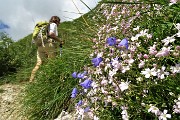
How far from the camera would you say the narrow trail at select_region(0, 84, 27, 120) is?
7785 mm

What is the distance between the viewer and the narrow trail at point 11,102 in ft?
25.5

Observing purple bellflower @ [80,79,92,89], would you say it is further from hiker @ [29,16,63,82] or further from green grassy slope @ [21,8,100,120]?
hiker @ [29,16,63,82]

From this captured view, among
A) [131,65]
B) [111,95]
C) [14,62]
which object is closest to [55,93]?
[111,95]

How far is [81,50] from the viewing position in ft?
21.9

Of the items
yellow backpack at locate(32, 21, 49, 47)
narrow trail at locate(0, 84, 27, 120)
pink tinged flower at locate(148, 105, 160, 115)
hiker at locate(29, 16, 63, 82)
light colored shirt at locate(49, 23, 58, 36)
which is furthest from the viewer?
yellow backpack at locate(32, 21, 49, 47)

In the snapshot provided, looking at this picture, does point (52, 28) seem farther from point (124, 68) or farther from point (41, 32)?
point (124, 68)

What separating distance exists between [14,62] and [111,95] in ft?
35.5

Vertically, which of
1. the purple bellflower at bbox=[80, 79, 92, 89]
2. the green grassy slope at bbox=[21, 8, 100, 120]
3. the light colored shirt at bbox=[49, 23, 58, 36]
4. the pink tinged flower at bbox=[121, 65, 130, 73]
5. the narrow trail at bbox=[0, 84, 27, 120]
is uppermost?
the light colored shirt at bbox=[49, 23, 58, 36]

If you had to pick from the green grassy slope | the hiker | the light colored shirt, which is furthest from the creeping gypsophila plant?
the light colored shirt

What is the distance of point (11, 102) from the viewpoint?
891 centimetres

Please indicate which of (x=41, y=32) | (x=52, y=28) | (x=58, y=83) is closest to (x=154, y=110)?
(x=58, y=83)

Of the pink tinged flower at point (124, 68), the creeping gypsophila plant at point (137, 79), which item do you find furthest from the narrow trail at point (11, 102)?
the pink tinged flower at point (124, 68)

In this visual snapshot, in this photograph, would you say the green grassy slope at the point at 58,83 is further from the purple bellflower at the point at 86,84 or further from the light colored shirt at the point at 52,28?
the purple bellflower at the point at 86,84

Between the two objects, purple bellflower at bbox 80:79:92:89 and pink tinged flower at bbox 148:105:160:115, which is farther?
purple bellflower at bbox 80:79:92:89
